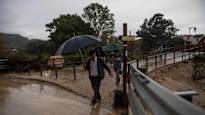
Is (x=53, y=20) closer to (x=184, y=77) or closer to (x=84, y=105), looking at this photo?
(x=184, y=77)

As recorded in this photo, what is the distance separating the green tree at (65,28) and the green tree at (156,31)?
17.5 metres

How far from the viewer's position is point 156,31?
74.8m

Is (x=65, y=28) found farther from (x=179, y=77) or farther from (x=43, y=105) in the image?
(x=43, y=105)

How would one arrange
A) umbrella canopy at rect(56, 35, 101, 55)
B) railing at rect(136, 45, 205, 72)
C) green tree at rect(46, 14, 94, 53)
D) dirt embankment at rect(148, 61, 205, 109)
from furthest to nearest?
green tree at rect(46, 14, 94, 53), railing at rect(136, 45, 205, 72), dirt embankment at rect(148, 61, 205, 109), umbrella canopy at rect(56, 35, 101, 55)

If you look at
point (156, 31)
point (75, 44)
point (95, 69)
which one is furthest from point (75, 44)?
point (156, 31)

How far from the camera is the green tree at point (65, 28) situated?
169ft

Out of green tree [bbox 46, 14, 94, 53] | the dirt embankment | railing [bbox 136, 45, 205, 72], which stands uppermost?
green tree [bbox 46, 14, 94, 53]

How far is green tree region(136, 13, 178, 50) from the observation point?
7000 cm

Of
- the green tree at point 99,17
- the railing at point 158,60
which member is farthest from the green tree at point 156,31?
the railing at point 158,60

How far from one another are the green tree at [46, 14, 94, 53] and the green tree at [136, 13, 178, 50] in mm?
17467

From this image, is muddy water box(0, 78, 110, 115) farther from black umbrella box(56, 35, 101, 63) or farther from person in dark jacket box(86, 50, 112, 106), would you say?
black umbrella box(56, 35, 101, 63)

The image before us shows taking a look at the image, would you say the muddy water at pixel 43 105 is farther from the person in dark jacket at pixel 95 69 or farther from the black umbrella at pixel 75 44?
the black umbrella at pixel 75 44

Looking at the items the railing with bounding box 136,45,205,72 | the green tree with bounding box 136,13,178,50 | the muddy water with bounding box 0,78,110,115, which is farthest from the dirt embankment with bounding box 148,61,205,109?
the green tree with bounding box 136,13,178,50

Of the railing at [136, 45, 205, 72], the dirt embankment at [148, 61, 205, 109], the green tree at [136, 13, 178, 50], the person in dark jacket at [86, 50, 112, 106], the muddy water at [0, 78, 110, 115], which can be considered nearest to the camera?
the muddy water at [0, 78, 110, 115]
